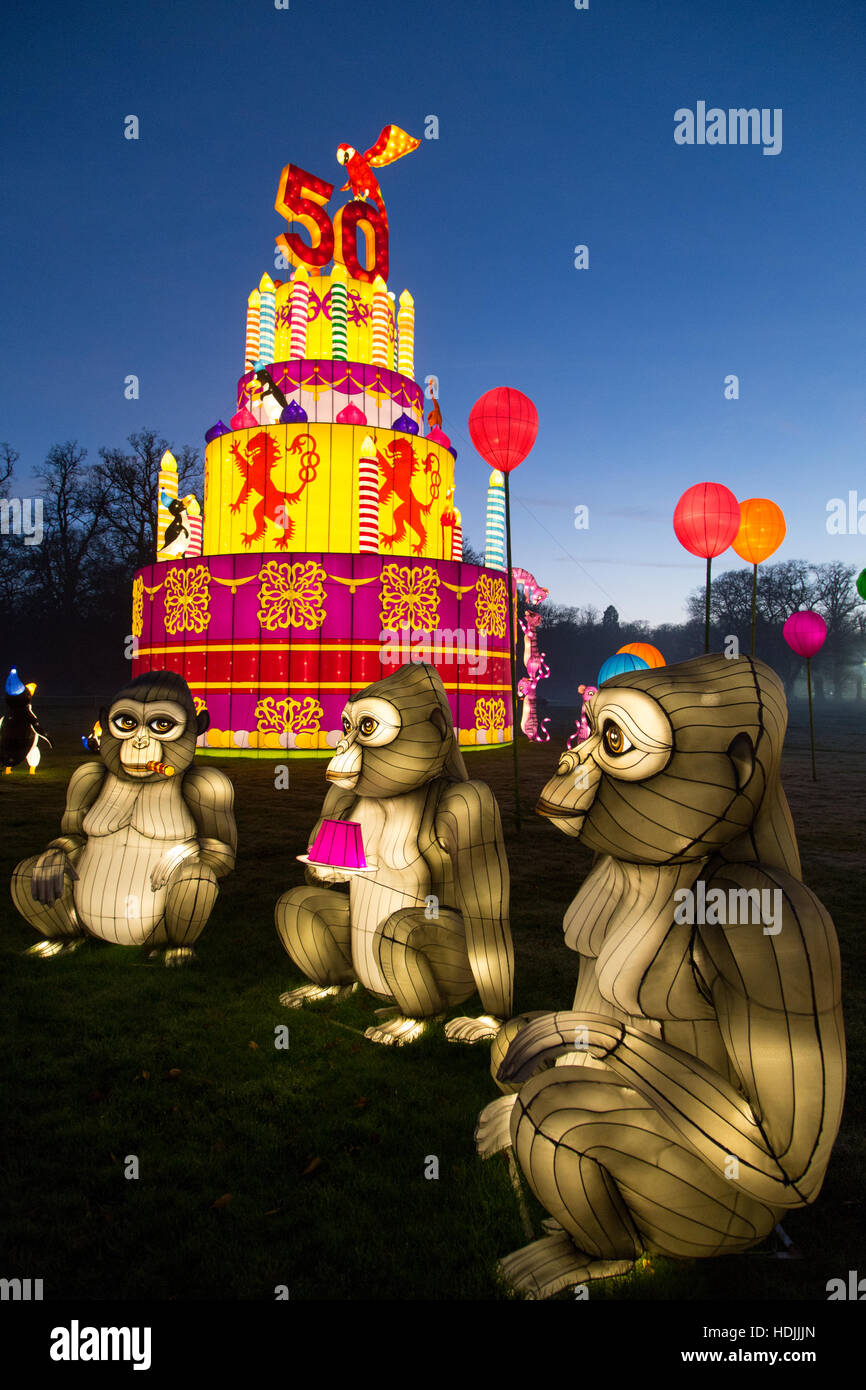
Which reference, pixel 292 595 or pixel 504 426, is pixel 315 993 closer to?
pixel 504 426

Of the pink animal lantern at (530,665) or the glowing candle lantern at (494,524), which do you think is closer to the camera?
the glowing candle lantern at (494,524)

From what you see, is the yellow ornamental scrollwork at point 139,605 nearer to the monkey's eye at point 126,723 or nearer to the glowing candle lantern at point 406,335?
the glowing candle lantern at point 406,335

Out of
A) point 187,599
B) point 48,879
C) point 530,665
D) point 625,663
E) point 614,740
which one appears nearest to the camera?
point 614,740

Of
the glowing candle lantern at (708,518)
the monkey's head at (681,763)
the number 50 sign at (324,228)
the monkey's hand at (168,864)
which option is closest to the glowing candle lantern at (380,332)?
the number 50 sign at (324,228)

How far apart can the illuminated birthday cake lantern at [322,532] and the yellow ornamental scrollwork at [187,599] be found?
0.12ft

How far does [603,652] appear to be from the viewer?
6869 cm

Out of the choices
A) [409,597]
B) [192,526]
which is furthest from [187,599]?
[409,597]

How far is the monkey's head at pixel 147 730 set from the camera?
365 cm

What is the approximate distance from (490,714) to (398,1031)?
12906 mm

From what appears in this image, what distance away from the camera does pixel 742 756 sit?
1.77 m

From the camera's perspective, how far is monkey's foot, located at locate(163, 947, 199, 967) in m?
3.90

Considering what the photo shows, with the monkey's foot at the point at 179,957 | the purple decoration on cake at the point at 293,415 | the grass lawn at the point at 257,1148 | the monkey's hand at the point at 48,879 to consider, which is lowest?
the grass lawn at the point at 257,1148

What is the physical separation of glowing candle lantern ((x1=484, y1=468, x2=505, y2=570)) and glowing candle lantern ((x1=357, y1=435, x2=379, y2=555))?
3.51 metres
